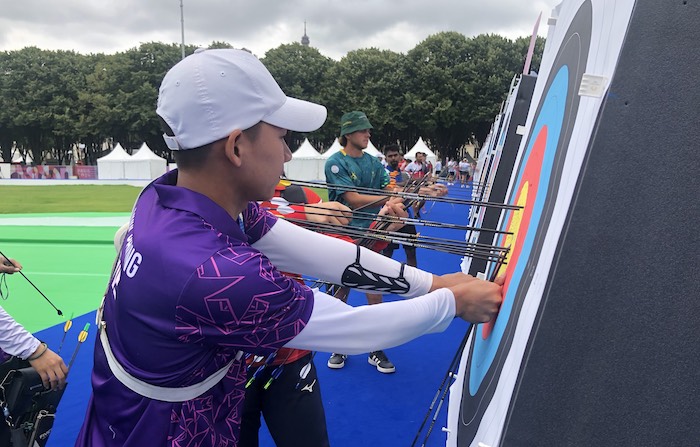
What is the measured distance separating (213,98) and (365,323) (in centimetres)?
57

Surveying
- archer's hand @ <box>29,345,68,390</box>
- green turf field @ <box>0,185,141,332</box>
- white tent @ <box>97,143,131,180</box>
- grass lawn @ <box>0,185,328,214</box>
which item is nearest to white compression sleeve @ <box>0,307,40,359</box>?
archer's hand @ <box>29,345,68,390</box>

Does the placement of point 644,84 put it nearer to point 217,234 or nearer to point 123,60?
point 217,234

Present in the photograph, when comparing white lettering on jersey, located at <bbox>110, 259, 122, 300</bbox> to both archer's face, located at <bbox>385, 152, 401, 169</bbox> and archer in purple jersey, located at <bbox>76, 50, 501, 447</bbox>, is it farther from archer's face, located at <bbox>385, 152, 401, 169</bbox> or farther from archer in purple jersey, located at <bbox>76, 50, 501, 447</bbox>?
archer's face, located at <bbox>385, 152, 401, 169</bbox>

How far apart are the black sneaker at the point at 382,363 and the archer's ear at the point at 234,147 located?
2959 millimetres

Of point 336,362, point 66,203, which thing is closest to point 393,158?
point 336,362

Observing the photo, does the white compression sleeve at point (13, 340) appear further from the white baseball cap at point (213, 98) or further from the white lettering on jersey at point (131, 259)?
the white baseball cap at point (213, 98)

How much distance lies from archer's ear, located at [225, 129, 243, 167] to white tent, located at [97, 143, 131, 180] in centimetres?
2965

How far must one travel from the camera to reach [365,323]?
42.5 inches

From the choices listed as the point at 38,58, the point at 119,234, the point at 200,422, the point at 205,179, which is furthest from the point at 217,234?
the point at 38,58

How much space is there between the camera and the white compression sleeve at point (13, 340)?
2.00 m

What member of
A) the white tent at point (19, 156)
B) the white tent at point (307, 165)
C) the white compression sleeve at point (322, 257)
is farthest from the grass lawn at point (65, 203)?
the white tent at point (19, 156)

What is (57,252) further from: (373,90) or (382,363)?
(373,90)

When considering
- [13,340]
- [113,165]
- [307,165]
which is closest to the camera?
[13,340]

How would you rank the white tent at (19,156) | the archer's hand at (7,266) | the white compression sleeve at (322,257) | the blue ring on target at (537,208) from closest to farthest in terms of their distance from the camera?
the blue ring on target at (537,208), the white compression sleeve at (322,257), the archer's hand at (7,266), the white tent at (19,156)
